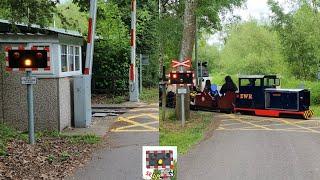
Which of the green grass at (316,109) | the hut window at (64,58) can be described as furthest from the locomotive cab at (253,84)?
the hut window at (64,58)

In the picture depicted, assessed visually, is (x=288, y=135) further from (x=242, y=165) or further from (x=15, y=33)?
(x=15, y=33)

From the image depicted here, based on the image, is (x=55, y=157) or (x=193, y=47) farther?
(x=55, y=157)

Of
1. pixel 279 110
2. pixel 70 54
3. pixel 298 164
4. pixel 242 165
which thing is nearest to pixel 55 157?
pixel 70 54

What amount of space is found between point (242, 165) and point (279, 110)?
155cm

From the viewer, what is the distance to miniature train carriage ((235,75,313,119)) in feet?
13.6

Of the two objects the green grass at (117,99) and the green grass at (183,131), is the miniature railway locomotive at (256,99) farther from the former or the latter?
the green grass at (117,99)

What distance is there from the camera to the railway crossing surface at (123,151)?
356cm

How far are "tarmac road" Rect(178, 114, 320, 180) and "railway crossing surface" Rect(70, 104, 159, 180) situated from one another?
1.52 feet

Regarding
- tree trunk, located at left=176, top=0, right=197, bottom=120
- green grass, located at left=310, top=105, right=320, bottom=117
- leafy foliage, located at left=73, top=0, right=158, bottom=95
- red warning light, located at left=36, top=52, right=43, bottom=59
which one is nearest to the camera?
leafy foliage, located at left=73, top=0, right=158, bottom=95

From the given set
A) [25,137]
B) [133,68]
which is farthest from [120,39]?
[25,137]

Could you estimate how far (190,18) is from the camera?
350 centimetres

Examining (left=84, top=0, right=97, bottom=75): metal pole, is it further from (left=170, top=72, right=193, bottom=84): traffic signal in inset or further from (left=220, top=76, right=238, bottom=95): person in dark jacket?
(left=220, top=76, right=238, bottom=95): person in dark jacket

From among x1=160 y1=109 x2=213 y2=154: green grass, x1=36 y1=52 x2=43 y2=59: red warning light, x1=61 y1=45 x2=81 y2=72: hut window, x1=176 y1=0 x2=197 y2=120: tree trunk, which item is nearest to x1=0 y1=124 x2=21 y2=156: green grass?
x1=36 y1=52 x2=43 y2=59: red warning light

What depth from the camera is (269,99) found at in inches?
211
